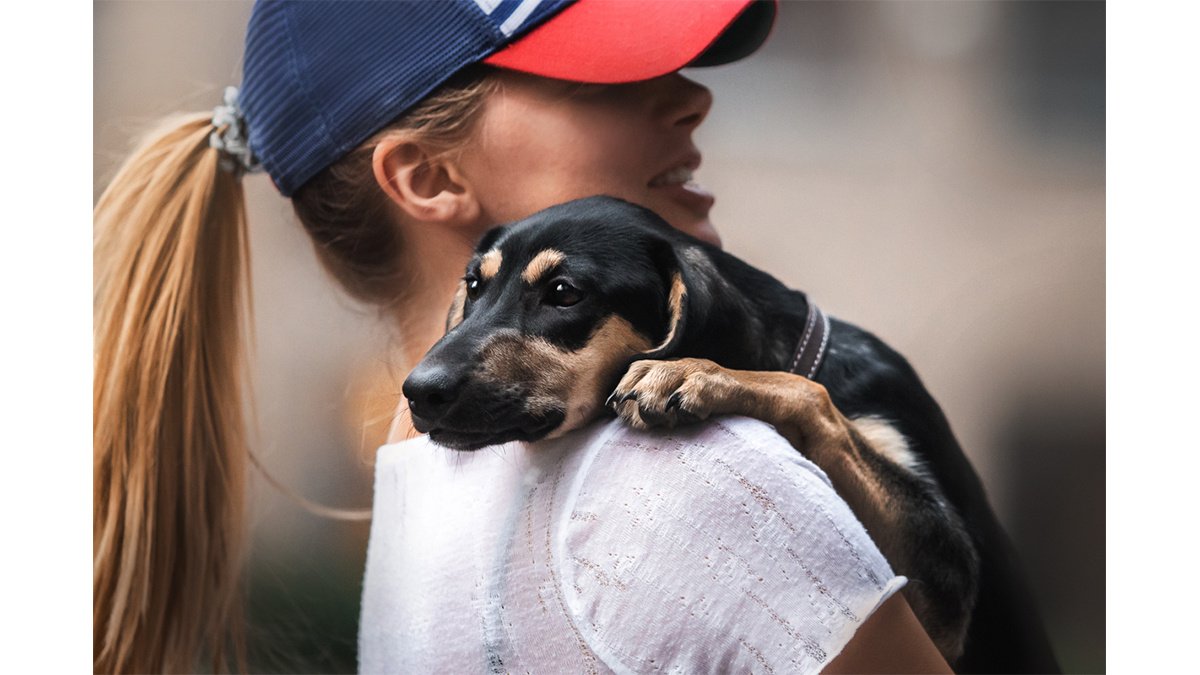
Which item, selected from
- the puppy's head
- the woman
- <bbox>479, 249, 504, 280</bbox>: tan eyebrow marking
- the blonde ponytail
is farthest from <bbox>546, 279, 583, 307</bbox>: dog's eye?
the blonde ponytail

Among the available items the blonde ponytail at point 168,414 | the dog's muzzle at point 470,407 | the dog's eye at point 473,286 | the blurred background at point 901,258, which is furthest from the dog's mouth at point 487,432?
the blonde ponytail at point 168,414

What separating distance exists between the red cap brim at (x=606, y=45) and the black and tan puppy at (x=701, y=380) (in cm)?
24

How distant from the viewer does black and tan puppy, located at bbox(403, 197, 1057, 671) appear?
1451 mm

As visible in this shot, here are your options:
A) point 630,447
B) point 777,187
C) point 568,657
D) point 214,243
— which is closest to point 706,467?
point 630,447

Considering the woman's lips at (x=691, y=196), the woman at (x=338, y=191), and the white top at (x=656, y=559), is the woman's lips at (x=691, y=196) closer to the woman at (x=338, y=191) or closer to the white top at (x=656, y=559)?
the woman at (x=338, y=191)

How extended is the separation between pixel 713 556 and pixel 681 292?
364 millimetres

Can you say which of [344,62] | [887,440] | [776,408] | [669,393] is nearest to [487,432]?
[669,393]

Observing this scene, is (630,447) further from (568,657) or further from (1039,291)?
(1039,291)

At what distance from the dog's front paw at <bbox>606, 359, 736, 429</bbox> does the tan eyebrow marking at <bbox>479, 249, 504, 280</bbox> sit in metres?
0.27

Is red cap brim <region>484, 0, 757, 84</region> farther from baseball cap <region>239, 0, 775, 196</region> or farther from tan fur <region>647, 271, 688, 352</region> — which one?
tan fur <region>647, 271, 688, 352</region>

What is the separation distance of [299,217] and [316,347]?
23 centimetres

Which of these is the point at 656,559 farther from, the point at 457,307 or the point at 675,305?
the point at 457,307

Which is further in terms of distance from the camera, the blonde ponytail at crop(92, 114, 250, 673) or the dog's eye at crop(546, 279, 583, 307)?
the blonde ponytail at crop(92, 114, 250, 673)

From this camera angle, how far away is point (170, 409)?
1.94 meters
